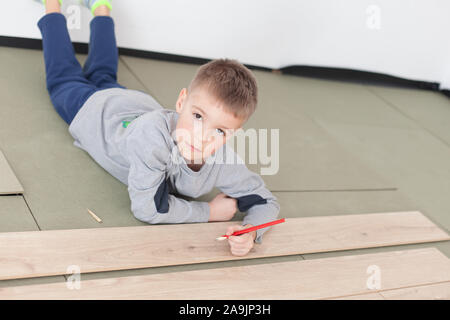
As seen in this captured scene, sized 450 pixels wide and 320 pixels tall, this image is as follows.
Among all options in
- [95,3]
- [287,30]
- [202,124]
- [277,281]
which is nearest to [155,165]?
[202,124]

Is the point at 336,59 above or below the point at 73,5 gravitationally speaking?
below

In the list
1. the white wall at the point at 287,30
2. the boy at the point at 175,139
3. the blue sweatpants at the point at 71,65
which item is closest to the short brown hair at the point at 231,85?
the boy at the point at 175,139

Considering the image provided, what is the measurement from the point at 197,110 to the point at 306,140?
130 centimetres

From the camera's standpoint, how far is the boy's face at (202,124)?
1510 millimetres

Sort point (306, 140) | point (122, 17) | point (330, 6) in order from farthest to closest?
point (330, 6) < point (122, 17) < point (306, 140)

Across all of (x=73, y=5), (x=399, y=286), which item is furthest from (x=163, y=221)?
(x=73, y=5)

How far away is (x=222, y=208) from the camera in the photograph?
182 centimetres

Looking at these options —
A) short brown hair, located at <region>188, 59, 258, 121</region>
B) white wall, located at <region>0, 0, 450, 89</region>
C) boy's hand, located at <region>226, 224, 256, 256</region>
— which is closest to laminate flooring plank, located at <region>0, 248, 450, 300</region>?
boy's hand, located at <region>226, 224, 256, 256</region>

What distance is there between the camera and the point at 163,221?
5.62 ft

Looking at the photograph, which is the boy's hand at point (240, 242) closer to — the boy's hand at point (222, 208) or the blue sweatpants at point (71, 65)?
the boy's hand at point (222, 208)

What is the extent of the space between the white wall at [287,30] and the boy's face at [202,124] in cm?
154

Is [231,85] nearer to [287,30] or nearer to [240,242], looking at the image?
[240,242]

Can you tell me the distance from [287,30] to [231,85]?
2133mm
